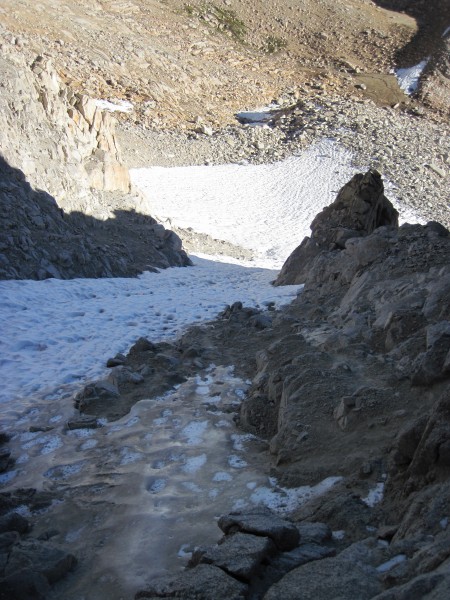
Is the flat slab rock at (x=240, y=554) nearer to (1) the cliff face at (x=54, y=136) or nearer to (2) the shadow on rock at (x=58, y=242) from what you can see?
(2) the shadow on rock at (x=58, y=242)

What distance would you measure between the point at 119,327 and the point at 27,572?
5015 millimetres

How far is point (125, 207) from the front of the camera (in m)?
13.3

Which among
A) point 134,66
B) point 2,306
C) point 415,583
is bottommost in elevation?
point 2,306

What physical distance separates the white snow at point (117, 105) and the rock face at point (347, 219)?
16.0 metres

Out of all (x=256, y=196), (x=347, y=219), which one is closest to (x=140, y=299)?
(x=347, y=219)

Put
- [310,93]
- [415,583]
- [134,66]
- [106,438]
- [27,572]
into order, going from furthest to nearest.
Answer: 1. [310,93]
2. [134,66]
3. [106,438]
4. [27,572]
5. [415,583]

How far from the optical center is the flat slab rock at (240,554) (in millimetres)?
3008

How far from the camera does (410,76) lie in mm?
34438

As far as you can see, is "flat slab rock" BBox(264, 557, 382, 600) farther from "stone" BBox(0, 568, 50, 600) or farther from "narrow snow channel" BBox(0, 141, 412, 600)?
"stone" BBox(0, 568, 50, 600)

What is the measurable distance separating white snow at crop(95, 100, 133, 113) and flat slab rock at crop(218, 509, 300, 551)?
77.5ft

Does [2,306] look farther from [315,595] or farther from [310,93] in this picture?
[310,93]

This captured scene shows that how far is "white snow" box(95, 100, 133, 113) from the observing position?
84.7 ft

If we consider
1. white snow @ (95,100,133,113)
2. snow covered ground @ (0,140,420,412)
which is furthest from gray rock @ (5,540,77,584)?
white snow @ (95,100,133,113)

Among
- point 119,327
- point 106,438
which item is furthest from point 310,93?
point 106,438
